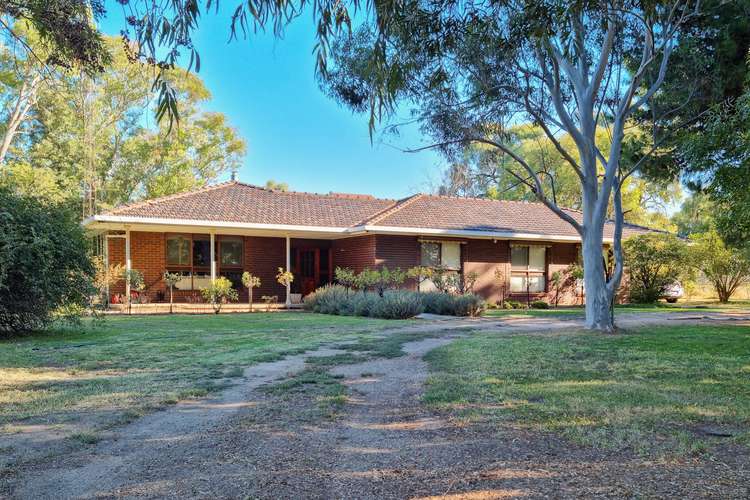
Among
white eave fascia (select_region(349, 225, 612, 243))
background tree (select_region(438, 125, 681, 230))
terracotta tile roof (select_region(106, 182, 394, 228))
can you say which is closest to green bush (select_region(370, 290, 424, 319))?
white eave fascia (select_region(349, 225, 612, 243))

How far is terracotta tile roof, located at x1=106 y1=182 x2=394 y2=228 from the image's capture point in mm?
18297

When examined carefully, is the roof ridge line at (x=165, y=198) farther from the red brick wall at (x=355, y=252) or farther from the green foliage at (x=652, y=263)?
the green foliage at (x=652, y=263)

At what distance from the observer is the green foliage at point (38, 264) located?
933 centimetres

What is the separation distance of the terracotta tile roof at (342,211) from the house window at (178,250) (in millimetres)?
1589

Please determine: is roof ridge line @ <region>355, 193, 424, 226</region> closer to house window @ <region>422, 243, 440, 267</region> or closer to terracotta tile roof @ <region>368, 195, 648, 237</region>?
terracotta tile roof @ <region>368, 195, 648, 237</region>

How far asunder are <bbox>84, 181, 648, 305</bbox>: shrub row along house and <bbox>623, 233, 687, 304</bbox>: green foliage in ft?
5.06

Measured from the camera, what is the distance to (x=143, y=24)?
4.91m

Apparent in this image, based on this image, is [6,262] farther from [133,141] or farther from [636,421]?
[133,141]

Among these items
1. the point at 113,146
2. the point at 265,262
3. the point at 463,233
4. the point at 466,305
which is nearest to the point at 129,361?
the point at 466,305

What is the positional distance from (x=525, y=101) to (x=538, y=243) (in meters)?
12.7

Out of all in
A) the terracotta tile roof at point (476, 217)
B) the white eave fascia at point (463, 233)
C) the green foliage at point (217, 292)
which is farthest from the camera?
the terracotta tile roof at point (476, 217)

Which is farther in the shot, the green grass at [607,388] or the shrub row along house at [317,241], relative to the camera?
the shrub row along house at [317,241]

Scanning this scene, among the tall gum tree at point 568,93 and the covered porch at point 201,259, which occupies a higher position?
the tall gum tree at point 568,93

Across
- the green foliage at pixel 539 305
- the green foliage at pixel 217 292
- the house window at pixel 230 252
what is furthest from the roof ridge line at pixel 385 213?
the green foliage at pixel 539 305
